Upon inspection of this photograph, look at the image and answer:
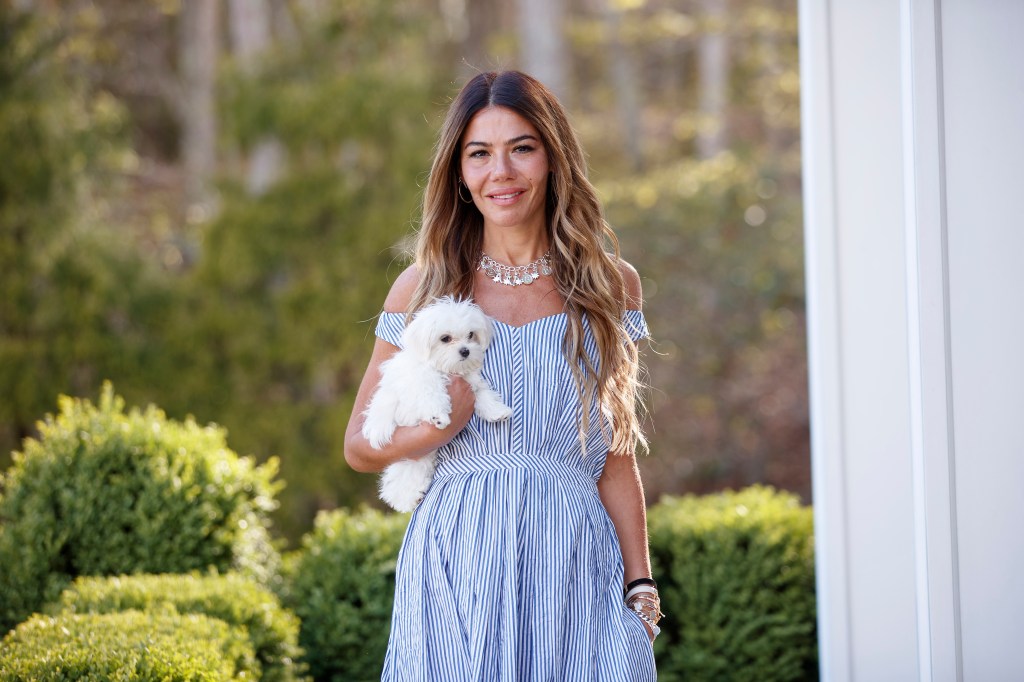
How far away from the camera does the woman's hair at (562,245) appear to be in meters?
2.93

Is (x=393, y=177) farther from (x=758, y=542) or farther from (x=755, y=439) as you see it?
(x=758, y=542)

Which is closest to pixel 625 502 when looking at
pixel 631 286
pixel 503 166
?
pixel 631 286

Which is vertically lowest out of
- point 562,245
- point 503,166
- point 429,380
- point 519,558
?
point 519,558

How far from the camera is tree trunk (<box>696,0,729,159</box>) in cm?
1583

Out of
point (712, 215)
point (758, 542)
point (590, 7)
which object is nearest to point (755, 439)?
A: point (712, 215)

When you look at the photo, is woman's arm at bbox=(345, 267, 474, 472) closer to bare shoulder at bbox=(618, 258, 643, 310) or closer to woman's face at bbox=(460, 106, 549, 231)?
woman's face at bbox=(460, 106, 549, 231)

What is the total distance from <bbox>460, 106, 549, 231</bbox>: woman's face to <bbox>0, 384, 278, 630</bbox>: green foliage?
8.28 feet

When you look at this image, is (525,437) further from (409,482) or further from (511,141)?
(511,141)

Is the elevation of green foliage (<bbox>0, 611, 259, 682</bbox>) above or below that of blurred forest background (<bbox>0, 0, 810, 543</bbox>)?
below

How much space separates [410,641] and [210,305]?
773 centimetres

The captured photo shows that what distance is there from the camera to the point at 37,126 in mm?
9531

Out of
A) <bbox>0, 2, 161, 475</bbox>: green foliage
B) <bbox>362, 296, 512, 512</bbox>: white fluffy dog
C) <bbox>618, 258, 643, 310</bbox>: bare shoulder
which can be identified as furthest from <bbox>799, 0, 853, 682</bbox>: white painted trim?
<bbox>0, 2, 161, 475</bbox>: green foliage

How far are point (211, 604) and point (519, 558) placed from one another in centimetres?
197

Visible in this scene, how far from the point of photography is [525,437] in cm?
282
